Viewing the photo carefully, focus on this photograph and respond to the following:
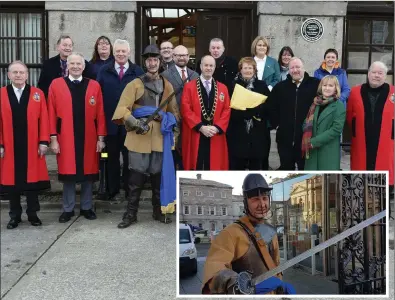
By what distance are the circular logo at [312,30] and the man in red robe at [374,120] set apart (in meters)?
3.43

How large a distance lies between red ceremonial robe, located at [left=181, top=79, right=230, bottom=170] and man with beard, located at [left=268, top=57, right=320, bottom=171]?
521mm

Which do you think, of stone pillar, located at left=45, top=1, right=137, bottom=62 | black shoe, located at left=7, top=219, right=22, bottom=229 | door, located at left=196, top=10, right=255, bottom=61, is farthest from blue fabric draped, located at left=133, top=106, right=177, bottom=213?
door, located at left=196, top=10, right=255, bottom=61

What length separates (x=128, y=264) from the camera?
14.2 feet

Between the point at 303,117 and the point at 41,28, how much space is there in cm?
554

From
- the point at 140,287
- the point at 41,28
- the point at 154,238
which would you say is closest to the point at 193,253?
the point at 140,287

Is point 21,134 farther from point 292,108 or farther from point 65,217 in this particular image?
point 292,108

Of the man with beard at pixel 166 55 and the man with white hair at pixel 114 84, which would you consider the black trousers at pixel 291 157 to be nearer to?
the man with beard at pixel 166 55

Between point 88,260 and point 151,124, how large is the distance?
149 cm

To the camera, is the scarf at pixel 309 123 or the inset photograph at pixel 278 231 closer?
the inset photograph at pixel 278 231

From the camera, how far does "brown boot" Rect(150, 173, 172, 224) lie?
534 centimetres

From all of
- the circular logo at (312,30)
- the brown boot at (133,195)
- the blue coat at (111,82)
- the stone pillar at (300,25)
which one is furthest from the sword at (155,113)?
the circular logo at (312,30)

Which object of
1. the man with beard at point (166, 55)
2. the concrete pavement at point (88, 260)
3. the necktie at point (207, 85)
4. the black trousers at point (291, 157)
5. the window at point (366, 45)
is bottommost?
the concrete pavement at point (88, 260)

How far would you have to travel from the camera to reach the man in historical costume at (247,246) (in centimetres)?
229

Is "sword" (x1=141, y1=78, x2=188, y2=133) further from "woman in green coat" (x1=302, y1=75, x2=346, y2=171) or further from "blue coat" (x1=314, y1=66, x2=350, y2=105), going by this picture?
"blue coat" (x1=314, y1=66, x2=350, y2=105)
